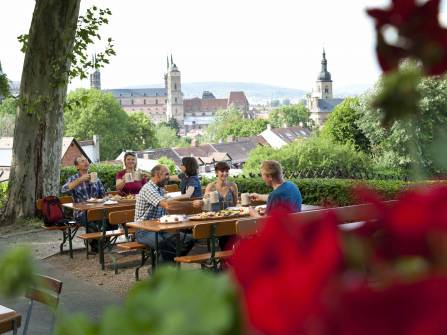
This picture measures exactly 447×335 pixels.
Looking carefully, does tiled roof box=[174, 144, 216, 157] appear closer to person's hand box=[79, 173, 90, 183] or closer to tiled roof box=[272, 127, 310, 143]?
tiled roof box=[272, 127, 310, 143]

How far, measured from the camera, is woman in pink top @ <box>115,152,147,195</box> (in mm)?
12164

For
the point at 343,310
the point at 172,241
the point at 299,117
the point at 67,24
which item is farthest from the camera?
the point at 299,117

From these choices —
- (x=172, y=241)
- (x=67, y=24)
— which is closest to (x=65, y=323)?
(x=172, y=241)

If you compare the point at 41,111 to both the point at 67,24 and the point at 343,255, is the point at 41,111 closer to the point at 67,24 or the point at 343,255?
the point at 67,24

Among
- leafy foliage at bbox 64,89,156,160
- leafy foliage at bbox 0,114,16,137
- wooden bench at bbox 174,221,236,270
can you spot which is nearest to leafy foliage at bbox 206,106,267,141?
leafy foliage at bbox 64,89,156,160

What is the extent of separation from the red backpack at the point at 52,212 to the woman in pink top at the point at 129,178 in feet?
3.42

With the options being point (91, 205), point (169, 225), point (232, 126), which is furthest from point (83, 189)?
point (232, 126)

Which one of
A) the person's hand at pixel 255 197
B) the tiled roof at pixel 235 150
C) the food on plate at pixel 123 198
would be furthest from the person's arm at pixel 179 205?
the tiled roof at pixel 235 150

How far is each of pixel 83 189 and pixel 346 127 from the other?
1940 inches

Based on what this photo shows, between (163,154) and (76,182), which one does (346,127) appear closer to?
(163,154)

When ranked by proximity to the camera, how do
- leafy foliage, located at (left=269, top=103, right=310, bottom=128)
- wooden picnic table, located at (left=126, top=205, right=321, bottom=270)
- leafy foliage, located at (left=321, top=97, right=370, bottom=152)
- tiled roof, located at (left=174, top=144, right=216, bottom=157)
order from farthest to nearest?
leafy foliage, located at (left=269, top=103, right=310, bottom=128)
tiled roof, located at (left=174, top=144, right=216, bottom=157)
leafy foliage, located at (left=321, top=97, right=370, bottom=152)
wooden picnic table, located at (left=126, top=205, right=321, bottom=270)

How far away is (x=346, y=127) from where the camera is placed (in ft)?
197

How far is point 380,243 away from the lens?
42cm

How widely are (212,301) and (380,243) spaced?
Answer: 11 centimetres
